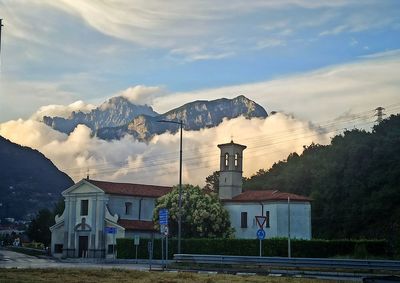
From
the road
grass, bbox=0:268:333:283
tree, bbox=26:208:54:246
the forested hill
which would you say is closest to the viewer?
grass, bbox=0:268:333:283

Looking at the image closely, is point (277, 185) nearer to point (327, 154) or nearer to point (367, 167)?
point (327, 154)

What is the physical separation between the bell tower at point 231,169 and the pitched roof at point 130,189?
948 centimetres

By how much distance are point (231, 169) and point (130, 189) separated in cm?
1358

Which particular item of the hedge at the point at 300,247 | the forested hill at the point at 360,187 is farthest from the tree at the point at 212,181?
the hedge at the point at 300,247

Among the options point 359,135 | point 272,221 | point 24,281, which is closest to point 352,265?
point 24,281

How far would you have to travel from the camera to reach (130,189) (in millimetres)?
81250

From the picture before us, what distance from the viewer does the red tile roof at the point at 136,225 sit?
246 feet

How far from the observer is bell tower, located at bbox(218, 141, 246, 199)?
255 feet

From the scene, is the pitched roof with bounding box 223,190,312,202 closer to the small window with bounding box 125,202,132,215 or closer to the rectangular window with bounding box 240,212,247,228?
the rectangular window with bounding box 240,212,247,228

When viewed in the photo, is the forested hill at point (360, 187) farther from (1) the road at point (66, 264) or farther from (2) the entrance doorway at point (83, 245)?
(1) the road at point (66, 264)

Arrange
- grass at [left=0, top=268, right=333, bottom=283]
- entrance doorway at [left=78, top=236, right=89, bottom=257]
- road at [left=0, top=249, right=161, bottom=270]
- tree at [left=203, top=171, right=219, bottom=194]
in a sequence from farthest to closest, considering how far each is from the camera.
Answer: tree at [left=203, top=171, right=219, bottom=194] → entrance doorway at [left=78, top=236, right=89, bottom=257] → road at [left=0, top=249, right=161, bottom=270] → grass at [left=0, top=268, right=333, bottom=283]

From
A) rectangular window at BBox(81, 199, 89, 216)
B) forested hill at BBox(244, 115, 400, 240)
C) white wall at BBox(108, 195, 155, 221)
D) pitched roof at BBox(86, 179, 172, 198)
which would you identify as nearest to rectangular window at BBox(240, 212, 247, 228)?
white wall at BBox(108, 195, 155, 221)

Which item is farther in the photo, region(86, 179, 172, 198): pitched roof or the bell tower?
region(86, 179, 172, 198): pitched roof

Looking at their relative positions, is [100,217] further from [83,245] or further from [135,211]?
[135,211]
